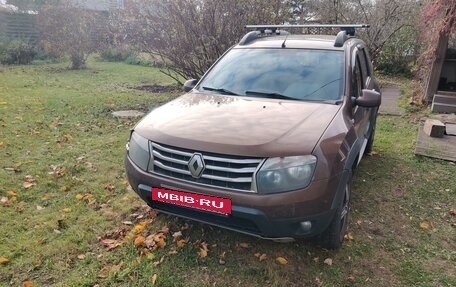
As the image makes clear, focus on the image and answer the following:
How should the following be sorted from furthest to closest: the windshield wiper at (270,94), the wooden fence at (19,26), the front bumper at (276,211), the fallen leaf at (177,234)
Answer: the wooden fence at (19,26) < the windshield wiper at (270,94) < the fallen leaf at (177,234) < the front bumper at (276,211)

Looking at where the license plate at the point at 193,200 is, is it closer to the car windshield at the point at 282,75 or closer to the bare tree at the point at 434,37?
the car windshield at the point at 282,75

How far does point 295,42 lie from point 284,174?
2.04 meters

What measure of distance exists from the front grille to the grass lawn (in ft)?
2.47

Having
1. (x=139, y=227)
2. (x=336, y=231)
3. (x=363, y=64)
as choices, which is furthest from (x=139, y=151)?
(x=363, y=64)

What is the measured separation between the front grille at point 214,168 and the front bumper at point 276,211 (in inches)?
2.1

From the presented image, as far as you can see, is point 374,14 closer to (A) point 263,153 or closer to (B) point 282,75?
(B) point 282,75

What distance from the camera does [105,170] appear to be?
15.6ft

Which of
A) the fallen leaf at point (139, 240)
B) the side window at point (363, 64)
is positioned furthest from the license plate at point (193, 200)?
the side window at point (363, 64)

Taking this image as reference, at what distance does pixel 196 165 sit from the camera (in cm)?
259

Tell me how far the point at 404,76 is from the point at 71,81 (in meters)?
12.2

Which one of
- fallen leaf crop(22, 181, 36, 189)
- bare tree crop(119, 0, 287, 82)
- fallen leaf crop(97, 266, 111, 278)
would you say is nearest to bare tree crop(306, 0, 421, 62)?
bare tree crop(119, 0, 287, 82)

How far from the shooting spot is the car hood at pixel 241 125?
8.33ft

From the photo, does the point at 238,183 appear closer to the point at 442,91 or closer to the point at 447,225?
the point at 447,225

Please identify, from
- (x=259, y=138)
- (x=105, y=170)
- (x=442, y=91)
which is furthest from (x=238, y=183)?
(x=442, y=91)
